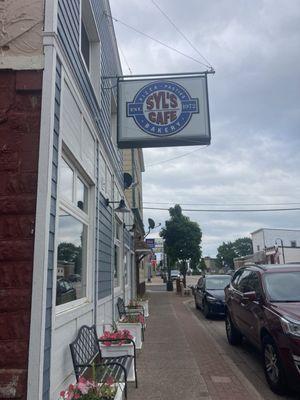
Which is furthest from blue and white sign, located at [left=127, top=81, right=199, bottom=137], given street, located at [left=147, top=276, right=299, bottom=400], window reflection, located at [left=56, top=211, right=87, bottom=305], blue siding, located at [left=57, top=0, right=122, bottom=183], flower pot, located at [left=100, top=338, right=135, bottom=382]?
street, located at [left=147, top=276, right=299, bottom=400]

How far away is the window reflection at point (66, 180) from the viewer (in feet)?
15.0

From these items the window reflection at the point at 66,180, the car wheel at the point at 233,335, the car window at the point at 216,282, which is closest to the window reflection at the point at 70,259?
the window reflection at the point at 66,180

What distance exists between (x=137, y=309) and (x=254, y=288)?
4129 mm

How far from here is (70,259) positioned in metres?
5.12

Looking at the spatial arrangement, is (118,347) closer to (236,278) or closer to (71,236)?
(71,236)

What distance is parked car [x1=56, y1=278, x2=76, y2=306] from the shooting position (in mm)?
4387

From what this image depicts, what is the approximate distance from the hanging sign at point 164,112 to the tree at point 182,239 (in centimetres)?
2469

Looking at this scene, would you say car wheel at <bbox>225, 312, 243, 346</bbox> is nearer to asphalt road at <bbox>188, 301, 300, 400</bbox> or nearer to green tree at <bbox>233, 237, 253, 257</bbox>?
asphalt road at <bbox>188, 301, 300, 400</bbox>

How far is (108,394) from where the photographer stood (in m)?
3.43

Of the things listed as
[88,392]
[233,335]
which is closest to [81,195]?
[88,392]

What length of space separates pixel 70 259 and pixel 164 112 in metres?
3.38

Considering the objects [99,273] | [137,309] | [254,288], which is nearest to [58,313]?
[99,273]

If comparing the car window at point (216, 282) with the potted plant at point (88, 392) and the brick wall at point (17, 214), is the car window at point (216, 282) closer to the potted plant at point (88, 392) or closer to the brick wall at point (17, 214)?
the potted plant at point (88, 392)

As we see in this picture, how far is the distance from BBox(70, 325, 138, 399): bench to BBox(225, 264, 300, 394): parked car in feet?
6.62
